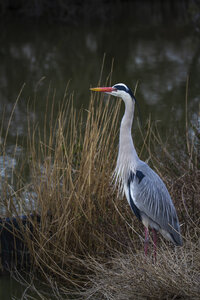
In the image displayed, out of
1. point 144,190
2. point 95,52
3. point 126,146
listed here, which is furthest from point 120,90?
point 95,52

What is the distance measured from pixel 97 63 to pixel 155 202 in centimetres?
702

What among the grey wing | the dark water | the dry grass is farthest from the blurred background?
the grey wing

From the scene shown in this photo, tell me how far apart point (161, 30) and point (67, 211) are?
1101 centimetres

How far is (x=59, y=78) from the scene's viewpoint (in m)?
8.54

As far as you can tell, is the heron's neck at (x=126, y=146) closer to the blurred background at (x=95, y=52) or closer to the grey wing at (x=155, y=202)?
the grey wing at (x=155, y=202)

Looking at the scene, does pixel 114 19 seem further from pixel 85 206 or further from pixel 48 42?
pixel 85 206

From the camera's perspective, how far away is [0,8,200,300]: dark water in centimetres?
663

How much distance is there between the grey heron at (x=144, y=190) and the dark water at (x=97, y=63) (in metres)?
2.53

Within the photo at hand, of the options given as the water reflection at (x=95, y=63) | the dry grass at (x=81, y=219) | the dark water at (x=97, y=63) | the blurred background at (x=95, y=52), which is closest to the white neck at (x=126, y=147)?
the dry grass at (x=81, y=219)

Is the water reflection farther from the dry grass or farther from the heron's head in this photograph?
the heron's head

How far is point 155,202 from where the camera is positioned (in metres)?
2.73

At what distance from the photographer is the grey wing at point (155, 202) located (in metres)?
2.71

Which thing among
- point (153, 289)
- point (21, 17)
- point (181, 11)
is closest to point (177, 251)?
point (153, 289)

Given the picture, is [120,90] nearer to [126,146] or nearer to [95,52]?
[126,146]
